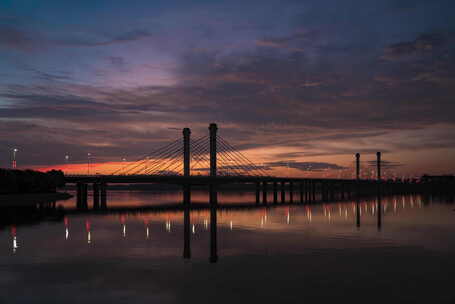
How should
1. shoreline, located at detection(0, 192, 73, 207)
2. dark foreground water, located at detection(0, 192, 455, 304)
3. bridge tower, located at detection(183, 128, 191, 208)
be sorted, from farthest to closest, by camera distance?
bridge tower, located at detection(183, 128, 191, 208) < shoreline, located at detection(0, 192, 73, 207) < dark foreground water, located at detection(0, 192, 455, 304)

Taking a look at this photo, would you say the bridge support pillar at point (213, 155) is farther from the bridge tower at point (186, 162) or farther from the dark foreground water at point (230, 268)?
the dark foreground water at point (230, 268)

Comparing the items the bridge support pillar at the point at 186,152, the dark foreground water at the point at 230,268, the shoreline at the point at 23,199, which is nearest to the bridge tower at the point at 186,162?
the bridge support pillar at the point at 186,152

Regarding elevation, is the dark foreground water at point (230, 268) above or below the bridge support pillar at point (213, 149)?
below

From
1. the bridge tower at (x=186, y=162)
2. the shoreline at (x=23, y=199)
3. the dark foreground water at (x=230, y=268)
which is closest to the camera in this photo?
the dark foreground water at (x=230, y=268)

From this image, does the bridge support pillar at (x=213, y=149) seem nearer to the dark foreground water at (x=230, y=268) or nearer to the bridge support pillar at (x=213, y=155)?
the bridge support pillar at (x=213, y=155)

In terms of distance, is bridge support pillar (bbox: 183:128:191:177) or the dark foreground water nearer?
the dark foreground water

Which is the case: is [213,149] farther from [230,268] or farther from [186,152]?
[230,268]

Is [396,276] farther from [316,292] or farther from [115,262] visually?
[115,262]

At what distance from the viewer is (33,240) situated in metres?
35.6

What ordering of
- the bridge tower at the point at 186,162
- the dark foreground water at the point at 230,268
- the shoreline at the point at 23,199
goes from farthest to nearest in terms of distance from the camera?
the bridge tower at the point at 186,162, the shoreline at the point at 23,199, the dark foreground water at the point at 230,268

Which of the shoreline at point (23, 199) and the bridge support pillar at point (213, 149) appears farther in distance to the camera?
the bridge support pillar at point (213, 149)

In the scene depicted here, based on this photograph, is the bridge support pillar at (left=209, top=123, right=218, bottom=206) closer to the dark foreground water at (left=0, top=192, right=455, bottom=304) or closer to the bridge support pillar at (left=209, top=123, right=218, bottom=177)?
the bridge support pillar at (left=209, top=123, right=218, bottom=177)

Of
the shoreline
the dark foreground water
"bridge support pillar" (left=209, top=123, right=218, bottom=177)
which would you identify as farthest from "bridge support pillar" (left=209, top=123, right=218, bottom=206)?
the dark foreground water

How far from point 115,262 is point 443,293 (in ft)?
55.6
